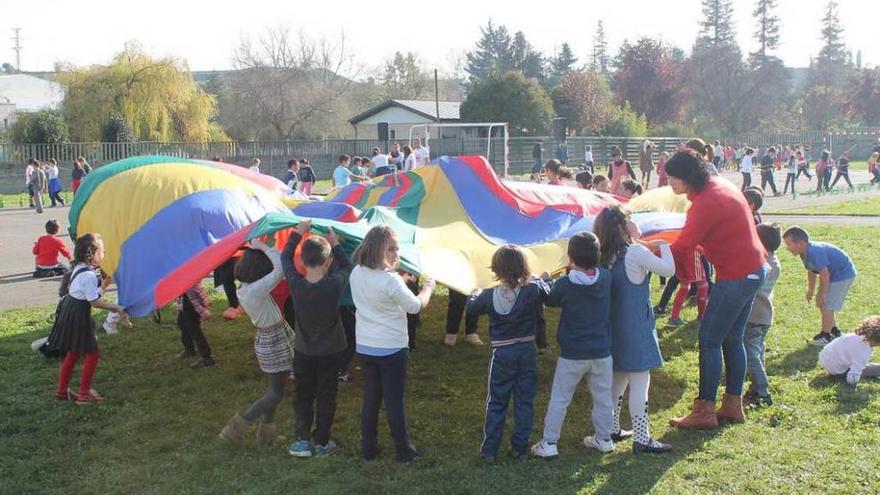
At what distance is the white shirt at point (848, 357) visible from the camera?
6.23 meters

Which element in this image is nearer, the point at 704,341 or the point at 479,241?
the point at 704,341

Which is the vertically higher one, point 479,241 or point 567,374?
point 479,241

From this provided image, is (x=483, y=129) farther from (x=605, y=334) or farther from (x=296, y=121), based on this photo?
(x=605, y=334)

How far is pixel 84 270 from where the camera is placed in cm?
624

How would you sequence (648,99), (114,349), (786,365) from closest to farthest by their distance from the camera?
(786,365), (114,349), (648,99)

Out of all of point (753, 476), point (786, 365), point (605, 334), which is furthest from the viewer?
point (786, 365)

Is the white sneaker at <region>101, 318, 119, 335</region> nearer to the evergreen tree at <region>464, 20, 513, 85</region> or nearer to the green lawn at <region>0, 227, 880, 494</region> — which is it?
the green lawn at <region>0, 227, 880, 494</region>

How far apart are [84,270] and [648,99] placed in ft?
190

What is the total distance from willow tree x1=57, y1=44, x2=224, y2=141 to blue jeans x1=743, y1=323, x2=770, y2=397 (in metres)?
32.2

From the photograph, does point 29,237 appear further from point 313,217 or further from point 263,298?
point 263,298

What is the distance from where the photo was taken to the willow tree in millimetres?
34188

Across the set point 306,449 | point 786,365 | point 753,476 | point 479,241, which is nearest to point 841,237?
point 786,365

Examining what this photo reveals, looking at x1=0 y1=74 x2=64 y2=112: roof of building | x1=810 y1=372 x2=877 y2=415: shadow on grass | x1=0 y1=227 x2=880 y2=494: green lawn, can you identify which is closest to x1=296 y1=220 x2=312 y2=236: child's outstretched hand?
x1=0 y1=227 x2=880 y2=494: green lawn

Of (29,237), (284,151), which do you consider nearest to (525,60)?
(284,151)
